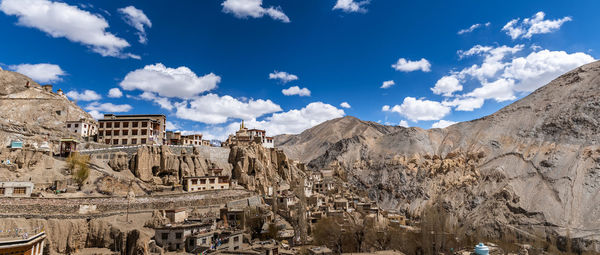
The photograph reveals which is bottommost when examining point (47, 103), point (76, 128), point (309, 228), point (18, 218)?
point (309, 228)

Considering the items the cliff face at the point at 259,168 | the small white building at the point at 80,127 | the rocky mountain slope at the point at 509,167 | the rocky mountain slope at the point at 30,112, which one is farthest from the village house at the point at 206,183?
the rocky mountain slope at the point at 509,167

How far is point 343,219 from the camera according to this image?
45.9 meters

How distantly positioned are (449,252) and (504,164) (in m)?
45.1

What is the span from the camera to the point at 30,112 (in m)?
62.4

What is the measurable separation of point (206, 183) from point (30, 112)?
4060cm

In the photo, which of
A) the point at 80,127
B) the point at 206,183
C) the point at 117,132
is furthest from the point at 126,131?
the point at 206,183

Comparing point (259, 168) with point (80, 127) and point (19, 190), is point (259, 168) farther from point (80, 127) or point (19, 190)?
point (80, 127)

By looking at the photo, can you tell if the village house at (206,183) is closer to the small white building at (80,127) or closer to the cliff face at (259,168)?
the cliff face at (259,168)

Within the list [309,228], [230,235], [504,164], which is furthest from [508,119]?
[230,235]

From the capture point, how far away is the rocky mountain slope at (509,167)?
6109 centimetres

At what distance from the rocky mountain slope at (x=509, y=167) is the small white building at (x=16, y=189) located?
5965 cm

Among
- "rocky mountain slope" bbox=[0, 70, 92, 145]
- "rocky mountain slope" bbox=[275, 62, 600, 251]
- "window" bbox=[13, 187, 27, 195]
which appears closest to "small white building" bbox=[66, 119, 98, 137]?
"rocky mountain slope" bbox=[0, 70, 92, 145]

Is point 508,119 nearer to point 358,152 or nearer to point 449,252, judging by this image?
point 358,152

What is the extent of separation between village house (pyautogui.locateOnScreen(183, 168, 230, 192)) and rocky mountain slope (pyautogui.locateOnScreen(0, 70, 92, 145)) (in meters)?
21.3
